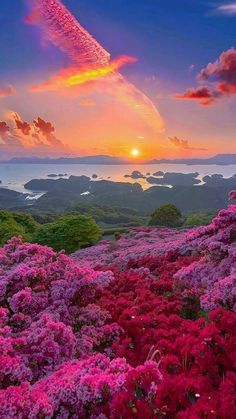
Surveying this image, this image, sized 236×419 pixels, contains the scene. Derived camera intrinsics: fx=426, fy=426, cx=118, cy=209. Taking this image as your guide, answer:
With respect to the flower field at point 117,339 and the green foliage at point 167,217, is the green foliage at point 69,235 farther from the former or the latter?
the flower field at point 117,339

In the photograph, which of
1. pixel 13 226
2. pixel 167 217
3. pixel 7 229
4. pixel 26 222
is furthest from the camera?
pixel 167 217

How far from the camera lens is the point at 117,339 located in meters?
7.93

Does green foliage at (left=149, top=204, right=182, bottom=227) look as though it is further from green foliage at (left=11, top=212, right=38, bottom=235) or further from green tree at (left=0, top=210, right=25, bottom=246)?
green tree at (left=0, top=210, right=25, bottom=246)

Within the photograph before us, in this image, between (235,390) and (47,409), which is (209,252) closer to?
(235,390)

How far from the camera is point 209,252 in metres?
8.88

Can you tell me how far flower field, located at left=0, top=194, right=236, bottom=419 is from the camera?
4816 mm

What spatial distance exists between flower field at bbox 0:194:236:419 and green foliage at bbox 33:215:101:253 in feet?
82.3

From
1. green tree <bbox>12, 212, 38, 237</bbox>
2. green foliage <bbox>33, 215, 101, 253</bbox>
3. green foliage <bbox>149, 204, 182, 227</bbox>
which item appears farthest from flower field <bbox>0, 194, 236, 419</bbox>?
green foliage <bbox>149, 204, 182, 227</bbox>

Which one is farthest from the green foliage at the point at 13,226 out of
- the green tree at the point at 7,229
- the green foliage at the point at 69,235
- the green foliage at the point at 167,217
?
the green foliage at the point at 167,217

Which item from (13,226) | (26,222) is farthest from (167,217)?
(13,226)

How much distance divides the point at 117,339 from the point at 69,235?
29.8 metres

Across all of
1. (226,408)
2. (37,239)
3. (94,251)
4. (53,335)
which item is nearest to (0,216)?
(37,239)

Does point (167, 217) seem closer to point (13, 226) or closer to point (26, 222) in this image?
point (26, 222)

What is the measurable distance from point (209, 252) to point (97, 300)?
2.93 meters
